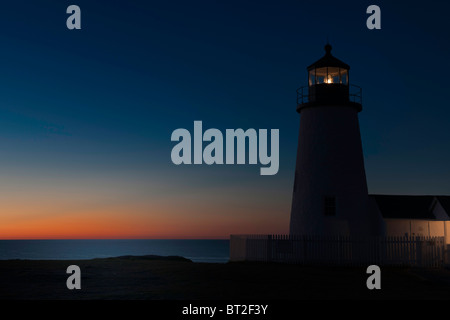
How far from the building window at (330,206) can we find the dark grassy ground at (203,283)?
518 cm

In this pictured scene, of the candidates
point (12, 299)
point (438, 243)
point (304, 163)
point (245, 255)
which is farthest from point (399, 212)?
point (12, 299)

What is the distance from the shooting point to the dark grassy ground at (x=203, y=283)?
13.9 metres

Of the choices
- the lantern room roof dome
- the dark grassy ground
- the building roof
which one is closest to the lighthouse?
the lantern room roof dome

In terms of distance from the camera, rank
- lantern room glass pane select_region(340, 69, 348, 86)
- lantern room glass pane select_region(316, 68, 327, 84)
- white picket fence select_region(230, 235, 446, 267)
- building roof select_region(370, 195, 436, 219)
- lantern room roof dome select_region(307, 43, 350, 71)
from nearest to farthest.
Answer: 1. white picket fence select_region(230, 235, 446, 267)
2. lantern room roof dome select_region(307, 43, 350, 71)
3. lantern room glass pane select_region(340, 69, 348, 86)
4. lantern room glass pane select_region(316, 68, 327, 84)
5. building roof select_region(370, 195, 436, 219)

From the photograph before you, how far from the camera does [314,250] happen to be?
2584cm

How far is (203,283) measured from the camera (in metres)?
16.3

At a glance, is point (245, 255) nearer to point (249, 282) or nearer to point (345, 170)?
point (345, 170)

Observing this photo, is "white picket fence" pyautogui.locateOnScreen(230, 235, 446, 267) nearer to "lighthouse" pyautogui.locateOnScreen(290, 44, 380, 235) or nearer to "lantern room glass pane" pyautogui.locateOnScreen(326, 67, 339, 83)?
"lighthouse" pyautogui.locateOnScreen(290, 44, 380, 235)

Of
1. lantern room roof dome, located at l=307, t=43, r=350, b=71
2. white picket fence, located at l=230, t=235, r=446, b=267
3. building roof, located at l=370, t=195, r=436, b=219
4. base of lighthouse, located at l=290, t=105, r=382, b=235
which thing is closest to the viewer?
white picket fence, located at l=230, t=235, r=446, b=267

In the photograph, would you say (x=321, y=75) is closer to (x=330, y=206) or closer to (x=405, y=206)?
(x=330, y=206)

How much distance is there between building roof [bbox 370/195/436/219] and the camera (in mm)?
29969

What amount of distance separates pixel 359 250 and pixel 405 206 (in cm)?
757

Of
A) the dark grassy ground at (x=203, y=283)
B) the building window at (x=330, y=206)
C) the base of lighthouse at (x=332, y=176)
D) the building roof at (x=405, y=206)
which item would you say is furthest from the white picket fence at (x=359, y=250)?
the building roof at (x=405, y=206)

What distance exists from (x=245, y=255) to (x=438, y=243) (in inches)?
400
